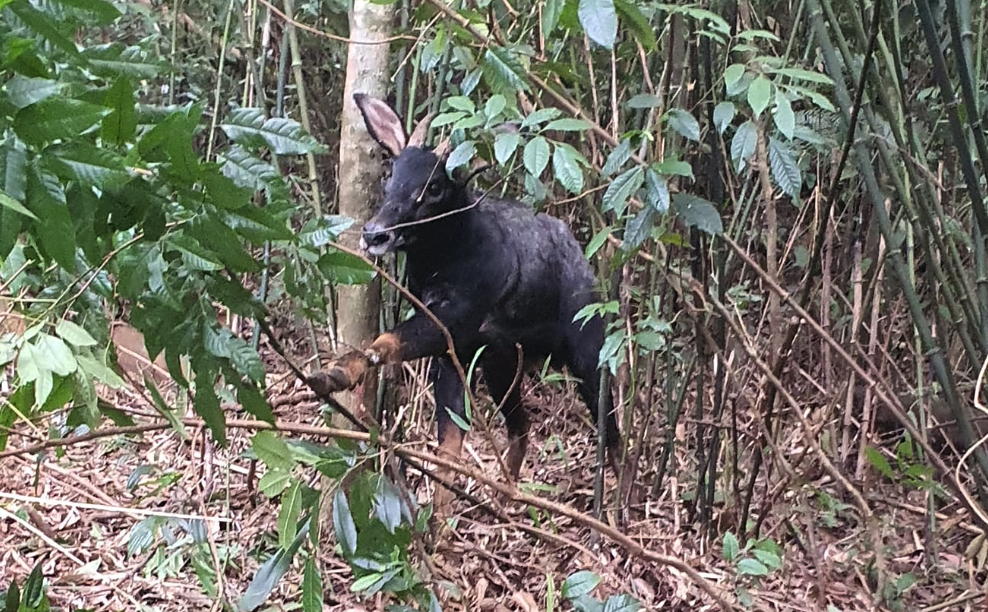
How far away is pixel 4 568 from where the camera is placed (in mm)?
1903

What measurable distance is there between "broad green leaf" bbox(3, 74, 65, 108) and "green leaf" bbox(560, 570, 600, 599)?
42.4 inches

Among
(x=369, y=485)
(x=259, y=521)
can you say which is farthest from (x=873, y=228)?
(x=259, y=521)

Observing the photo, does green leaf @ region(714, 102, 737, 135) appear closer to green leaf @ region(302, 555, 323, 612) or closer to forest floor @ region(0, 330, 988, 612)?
forest floor @ region(0, 330, 988, 612)

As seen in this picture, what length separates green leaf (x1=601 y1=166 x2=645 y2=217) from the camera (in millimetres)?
1293

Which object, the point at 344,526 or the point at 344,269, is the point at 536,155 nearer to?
the point at 344,269

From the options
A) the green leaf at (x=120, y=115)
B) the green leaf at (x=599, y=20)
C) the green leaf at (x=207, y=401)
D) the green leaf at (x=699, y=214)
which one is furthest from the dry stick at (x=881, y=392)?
the green leaf at (x=120, y=115)

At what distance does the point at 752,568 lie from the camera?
1.47 meters

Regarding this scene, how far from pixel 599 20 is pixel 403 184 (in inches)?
39.4

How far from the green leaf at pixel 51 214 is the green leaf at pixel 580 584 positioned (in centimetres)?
98

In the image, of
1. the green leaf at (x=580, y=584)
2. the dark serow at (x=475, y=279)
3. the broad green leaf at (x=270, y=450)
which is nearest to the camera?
the broad green leaf at (x=270, y=450)

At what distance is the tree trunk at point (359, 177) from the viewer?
6.27 feet

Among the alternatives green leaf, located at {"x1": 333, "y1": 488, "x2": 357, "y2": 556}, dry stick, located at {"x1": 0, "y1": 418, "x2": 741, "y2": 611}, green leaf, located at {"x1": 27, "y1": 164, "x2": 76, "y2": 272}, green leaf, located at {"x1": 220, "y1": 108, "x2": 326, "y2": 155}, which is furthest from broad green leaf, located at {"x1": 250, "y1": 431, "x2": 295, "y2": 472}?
green leaf, located at {"x1": 27, "y1": 164, "x2": 76, "y2": 272}

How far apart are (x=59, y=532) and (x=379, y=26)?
4.78 feet

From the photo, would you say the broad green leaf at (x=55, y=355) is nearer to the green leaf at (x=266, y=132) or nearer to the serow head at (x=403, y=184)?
the green leaf at (x=266, y=132)
